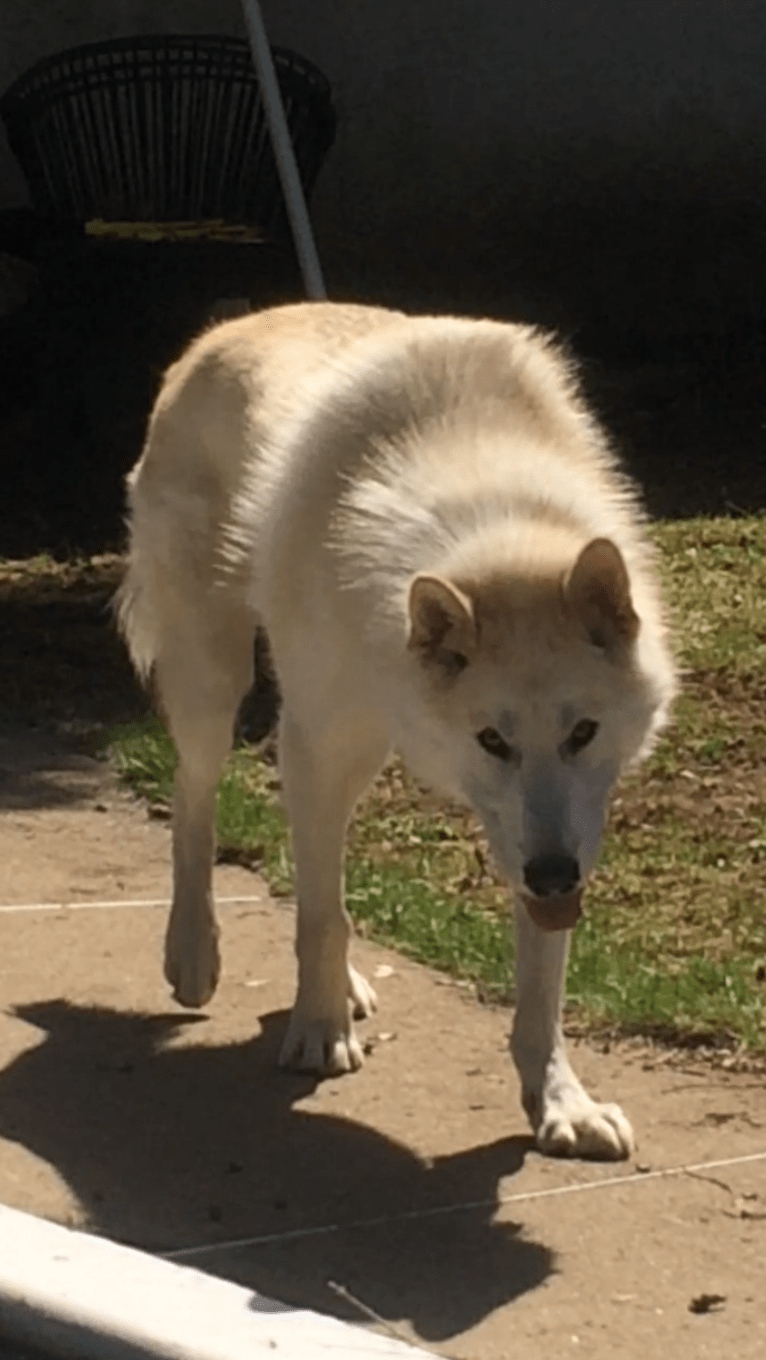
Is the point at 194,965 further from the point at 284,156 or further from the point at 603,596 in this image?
the point at 284,156

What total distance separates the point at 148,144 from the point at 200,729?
233 inches

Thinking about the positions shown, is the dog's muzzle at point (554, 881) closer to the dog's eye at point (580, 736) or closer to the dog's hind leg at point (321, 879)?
the dog's eye at point (580, 736)

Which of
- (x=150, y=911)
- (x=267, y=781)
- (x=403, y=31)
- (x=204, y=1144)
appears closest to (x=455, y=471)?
(x=204, y=1144)

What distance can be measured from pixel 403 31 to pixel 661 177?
145cm

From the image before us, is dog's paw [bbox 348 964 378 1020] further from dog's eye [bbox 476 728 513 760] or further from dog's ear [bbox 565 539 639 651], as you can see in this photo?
dog's ear [bbox 565 539 639 651]

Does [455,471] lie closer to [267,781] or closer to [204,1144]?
[204,1144]

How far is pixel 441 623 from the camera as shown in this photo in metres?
4.70

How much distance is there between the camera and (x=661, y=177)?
515 inches

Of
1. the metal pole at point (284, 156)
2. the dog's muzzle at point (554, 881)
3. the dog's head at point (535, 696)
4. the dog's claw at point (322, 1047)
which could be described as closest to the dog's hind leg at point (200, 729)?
the dog's claw at point (322, 1047)

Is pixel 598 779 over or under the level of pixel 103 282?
over

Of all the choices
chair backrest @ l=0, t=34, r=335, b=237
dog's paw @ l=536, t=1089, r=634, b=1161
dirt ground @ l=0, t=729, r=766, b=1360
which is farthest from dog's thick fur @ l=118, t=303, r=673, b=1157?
chair backrest @ l=0, t=34, r=335, b=237

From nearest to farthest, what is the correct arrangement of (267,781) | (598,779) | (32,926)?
(598,779) < (32,926) < (267,781)

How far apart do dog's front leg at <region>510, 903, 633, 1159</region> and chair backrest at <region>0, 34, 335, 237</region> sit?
667cm

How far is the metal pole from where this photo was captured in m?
10.3
